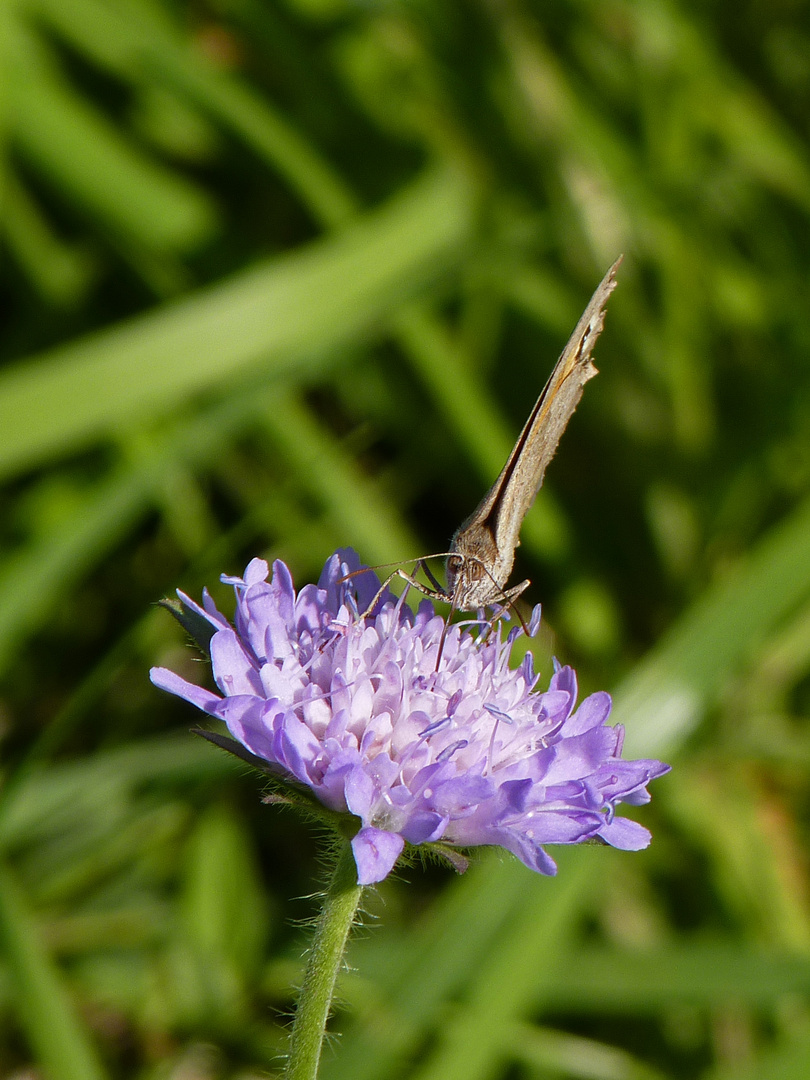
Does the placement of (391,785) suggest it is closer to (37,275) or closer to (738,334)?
(37,275)

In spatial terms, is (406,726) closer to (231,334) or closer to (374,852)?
(374,852)

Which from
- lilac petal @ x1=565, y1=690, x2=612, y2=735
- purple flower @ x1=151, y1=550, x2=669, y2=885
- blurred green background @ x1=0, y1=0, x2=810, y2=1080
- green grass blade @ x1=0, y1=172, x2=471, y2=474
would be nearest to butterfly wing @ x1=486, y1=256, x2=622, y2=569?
purple flower @ x1=151, y1=550, x2=669, y2=885

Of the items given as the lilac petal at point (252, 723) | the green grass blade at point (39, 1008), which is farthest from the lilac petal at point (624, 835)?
the green grass blade at point (39, 1008)

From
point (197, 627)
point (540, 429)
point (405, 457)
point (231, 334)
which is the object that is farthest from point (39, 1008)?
point (405, 457)

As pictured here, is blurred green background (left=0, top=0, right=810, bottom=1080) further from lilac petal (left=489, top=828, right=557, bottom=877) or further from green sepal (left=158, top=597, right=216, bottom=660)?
lilac petal (left=489, top=828, right=557, bottom=877)

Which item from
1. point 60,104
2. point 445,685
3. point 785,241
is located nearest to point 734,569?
point 785,241

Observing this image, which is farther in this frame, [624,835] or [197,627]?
[197,627]

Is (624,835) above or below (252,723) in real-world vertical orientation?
below
